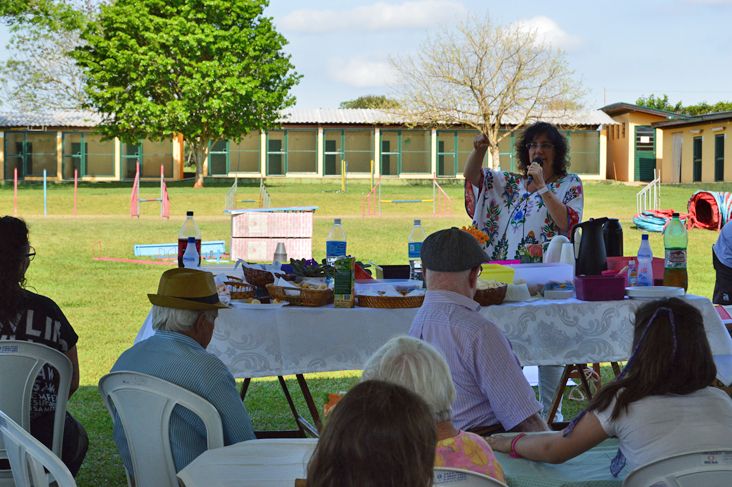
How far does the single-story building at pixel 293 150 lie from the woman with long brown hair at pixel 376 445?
41711mm

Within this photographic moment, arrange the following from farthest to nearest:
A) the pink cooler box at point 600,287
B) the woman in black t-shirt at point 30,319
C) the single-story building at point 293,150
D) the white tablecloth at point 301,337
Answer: the single-story building at point 293,150
the pink cooler box at point 600,287
the white tablecloth at point 301,337
the woman in black t-shirt at point 30,319

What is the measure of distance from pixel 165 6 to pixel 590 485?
39358 mm

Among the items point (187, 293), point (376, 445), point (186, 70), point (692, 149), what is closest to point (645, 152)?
point (692, 149)

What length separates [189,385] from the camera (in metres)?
2.81

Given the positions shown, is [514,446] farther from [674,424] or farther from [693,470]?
[693,470]

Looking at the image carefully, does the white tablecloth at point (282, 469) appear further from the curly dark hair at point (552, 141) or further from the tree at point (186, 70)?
the tree at point (186, 70)

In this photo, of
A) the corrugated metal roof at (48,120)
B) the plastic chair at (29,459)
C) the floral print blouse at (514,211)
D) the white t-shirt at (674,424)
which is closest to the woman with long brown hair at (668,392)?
the white t-shirt at (674,424)

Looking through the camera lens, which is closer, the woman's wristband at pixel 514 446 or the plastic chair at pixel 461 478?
the plastic chair at pixel 461 478

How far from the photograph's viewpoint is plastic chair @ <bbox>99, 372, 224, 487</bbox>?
2.71 metres

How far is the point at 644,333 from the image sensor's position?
2496 millimetres

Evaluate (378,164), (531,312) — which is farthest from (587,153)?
(531,312)

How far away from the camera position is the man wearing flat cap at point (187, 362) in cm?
277

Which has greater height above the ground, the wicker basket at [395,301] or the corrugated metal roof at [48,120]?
the corrugated metal roof at [48,120]

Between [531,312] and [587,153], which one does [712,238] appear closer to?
[531,312]
